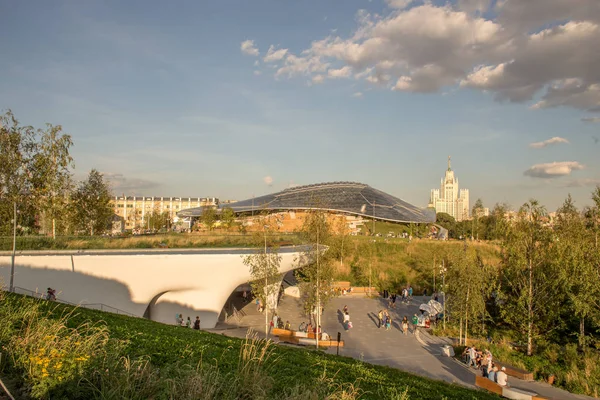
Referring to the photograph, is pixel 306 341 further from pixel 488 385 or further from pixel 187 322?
pixel 488 385

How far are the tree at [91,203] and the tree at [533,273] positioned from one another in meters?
26.1

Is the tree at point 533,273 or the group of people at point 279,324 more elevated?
the tree at point 533,273

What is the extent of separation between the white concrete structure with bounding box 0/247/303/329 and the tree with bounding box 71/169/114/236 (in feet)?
37.6

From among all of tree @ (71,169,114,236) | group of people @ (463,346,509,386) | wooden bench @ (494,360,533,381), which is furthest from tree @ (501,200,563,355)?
tree @ (71,169,114,236)

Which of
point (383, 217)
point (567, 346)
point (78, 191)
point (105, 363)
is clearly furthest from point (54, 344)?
point (383, 217)

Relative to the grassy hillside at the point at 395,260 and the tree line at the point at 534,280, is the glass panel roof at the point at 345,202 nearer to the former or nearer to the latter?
the grassy hillside at the point at 395,260

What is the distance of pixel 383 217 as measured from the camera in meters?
64.1

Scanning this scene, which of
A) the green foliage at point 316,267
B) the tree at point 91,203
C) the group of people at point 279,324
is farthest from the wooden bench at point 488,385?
the tree at point 91,203

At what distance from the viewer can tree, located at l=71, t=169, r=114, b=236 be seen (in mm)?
29422

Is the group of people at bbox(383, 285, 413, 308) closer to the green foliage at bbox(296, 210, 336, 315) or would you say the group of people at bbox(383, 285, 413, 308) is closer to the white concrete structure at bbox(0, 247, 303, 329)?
the green foliage at bbox(296, 210, 336, 315)

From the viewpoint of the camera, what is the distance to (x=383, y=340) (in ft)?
62.7

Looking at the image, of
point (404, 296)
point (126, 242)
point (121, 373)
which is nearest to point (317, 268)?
point (126, 242)

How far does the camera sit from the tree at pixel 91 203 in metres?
29.4

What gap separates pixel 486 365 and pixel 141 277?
45.7 feet
